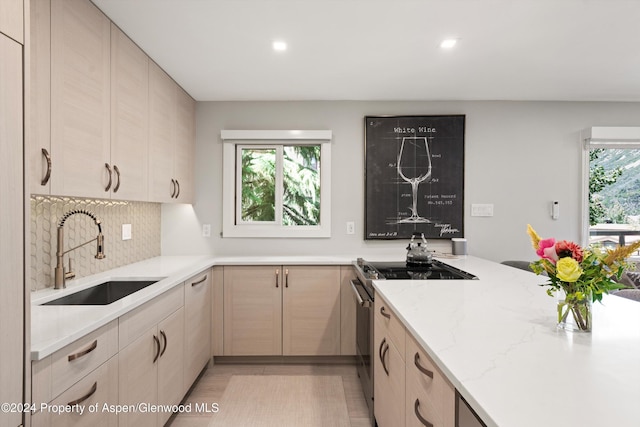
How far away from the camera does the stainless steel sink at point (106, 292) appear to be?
1836mm

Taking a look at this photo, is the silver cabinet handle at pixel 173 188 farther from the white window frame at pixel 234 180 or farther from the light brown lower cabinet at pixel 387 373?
the light brown lower cabinet at pixel 387 373

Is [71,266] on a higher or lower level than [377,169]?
lower

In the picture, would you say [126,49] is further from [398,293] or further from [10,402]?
[398,293]

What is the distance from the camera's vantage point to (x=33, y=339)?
42.5 inches

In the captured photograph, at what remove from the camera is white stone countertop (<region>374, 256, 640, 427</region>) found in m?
0.66

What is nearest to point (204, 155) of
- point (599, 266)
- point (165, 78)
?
point (165, 78)

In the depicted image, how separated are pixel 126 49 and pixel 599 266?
8.34 feet

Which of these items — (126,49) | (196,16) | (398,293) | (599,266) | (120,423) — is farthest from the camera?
(126,49)

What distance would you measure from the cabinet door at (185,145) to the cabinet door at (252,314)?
812mm

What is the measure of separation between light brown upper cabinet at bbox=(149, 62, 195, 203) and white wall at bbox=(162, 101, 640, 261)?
19 centimetres

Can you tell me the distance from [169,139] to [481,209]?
9.39 feet

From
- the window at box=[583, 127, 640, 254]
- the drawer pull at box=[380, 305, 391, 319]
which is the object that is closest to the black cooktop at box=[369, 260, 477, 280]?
the drawer pull at box=[380, 305, 391, 319]

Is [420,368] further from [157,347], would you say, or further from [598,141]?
[598,141]

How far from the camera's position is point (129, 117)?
6.83 ft
